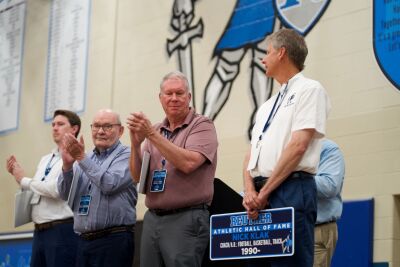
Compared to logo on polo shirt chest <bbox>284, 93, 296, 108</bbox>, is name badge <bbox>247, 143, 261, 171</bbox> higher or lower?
lower

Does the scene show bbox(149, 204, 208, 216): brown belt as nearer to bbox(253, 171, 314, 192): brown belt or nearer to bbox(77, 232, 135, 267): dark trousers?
bbox(253, 171, 314, 192): brown belt

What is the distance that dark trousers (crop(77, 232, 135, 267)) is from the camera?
399 centimetres

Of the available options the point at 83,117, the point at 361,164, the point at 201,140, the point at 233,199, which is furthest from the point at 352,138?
the point at 83,117

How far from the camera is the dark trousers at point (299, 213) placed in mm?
2854

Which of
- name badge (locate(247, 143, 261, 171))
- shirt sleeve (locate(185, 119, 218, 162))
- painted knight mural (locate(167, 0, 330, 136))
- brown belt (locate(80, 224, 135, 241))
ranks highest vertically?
painted knight mural (locate(167, 0, 330, 136))

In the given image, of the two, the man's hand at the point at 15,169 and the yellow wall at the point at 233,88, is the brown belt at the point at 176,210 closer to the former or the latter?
the yellow wall at the point at 233,88

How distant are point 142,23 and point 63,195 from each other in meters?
2.67

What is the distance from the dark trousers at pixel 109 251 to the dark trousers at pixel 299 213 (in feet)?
3.97

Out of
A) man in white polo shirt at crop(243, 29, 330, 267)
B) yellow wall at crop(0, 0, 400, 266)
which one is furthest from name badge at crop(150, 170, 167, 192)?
yellow wall at crop(0, 0, 400, 266)

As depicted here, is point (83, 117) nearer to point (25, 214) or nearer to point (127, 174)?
point (25, 214)

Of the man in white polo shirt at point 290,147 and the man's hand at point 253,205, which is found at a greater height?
the man in white polo shirt at point 290,147

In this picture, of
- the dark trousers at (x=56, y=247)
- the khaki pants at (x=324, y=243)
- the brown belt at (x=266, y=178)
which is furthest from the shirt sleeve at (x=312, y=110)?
the dark trousers at (x=56, y=247)

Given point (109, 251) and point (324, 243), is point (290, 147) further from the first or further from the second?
point (109, 251)

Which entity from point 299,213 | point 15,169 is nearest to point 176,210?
point 299,213
